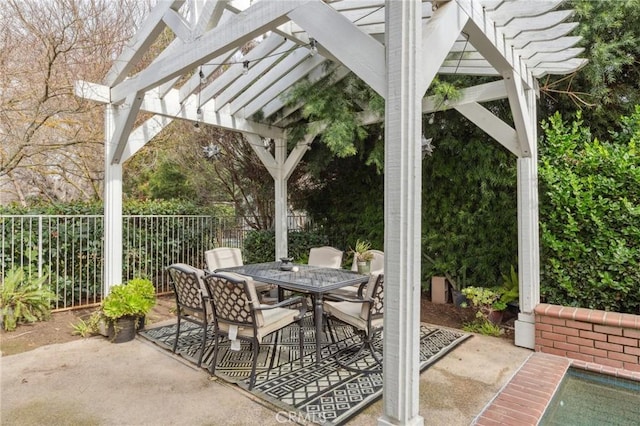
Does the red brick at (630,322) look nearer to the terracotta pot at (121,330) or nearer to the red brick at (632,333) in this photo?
the red brick at (632,333)

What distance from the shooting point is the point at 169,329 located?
472 cm

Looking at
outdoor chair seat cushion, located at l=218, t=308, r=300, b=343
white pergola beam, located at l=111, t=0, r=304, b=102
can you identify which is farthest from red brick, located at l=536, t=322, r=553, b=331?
white pergola beam, located at l=111, t=0, r=304, b=102

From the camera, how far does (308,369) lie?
3.48 meters

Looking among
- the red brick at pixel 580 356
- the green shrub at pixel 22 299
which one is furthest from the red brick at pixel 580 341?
the green shrub at pixel 22 299

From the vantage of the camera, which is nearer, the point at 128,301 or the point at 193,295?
the point at 193,295

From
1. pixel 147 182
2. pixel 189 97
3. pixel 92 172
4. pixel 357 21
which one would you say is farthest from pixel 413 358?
pixel 147 182

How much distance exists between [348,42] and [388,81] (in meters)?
0.42

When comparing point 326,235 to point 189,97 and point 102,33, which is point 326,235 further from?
point 102,33

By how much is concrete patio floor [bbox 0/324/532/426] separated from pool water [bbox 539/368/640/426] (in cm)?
43

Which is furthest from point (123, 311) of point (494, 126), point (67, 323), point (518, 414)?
point (494, 126)

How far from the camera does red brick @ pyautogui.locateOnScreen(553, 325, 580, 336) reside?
12.5 ft

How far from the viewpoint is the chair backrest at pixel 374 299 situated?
11.2 feet

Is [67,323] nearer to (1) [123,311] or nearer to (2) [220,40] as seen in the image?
(1) [123,311]

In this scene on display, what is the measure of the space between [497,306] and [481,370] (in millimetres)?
1501
